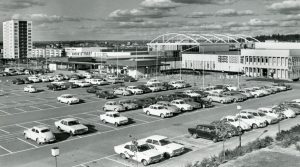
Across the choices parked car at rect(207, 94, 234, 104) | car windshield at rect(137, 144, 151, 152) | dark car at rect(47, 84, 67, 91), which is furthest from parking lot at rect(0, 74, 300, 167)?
dark car at rect(47, 84, 67, 91)

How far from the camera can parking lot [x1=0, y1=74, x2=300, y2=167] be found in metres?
27.4

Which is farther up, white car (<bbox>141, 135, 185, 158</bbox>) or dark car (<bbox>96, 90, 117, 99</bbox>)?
dark car (<bbox>96, 90, 117, 99</bbox>)

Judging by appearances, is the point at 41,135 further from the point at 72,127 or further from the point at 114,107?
the point at 114,107

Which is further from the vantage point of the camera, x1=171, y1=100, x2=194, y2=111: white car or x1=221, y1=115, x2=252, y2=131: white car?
x1=171, y1=100, x2=194, y2=111: white car

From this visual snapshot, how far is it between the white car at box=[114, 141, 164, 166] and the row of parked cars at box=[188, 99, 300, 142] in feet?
18.6

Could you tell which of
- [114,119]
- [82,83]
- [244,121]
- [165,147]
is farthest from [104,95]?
[165,147]

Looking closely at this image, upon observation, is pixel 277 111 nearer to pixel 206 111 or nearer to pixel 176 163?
pixel 206 111

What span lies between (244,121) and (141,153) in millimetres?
14638

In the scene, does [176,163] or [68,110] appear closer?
[176,163]

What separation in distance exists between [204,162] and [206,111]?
870 inches

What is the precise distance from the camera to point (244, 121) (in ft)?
120

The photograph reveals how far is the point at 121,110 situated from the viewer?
45.9 meters

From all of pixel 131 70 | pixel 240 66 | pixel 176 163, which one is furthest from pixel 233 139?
pixel 240 66

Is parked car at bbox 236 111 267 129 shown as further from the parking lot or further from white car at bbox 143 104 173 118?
white car at bbox 143 104 173 118
